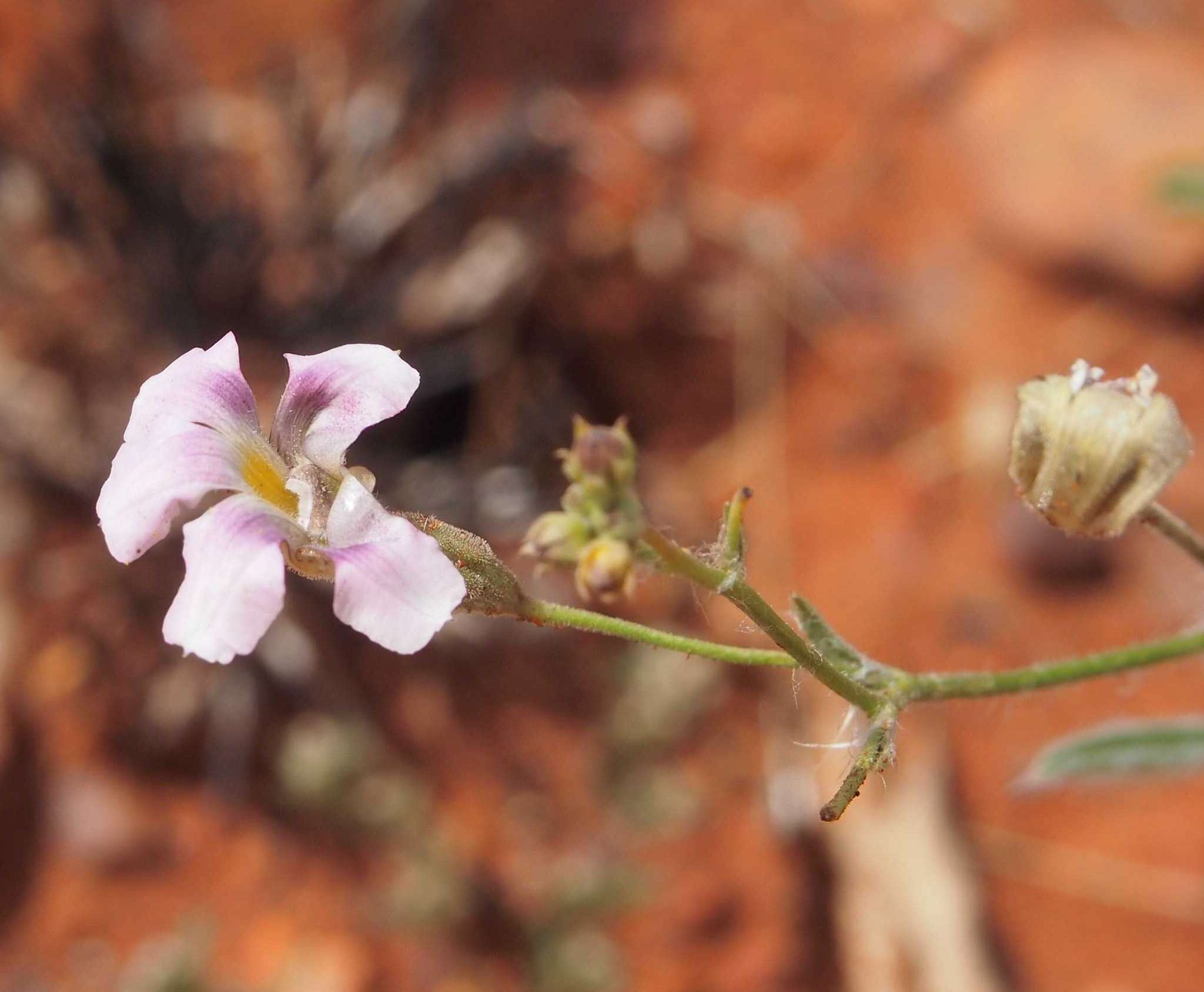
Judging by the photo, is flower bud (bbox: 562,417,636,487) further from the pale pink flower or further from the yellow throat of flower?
the yellow throat of flower

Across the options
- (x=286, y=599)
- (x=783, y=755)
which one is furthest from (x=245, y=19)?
(x=783, y=755)

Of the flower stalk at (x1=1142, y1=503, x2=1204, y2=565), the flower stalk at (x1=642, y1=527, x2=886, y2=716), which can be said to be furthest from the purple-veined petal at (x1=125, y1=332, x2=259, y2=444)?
the flower stalk at (x1=1142, y1=503, x2=1204, y2=565)

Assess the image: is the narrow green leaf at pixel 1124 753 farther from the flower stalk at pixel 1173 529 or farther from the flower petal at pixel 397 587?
the flower petal at pixel 397 587

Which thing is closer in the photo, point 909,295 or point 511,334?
point 511,334

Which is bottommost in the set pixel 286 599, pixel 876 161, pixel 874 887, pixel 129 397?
pixel 874 887

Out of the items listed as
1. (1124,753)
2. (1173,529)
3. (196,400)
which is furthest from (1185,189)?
(196,400)

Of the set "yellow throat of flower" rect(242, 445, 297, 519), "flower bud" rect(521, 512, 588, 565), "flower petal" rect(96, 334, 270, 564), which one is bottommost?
"yellow throat of flower" rect(242, 445, 297, 519)

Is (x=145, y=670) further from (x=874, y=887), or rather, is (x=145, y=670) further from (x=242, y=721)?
(x=874, y=887)

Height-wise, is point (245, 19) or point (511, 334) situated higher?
point (245, 19)
